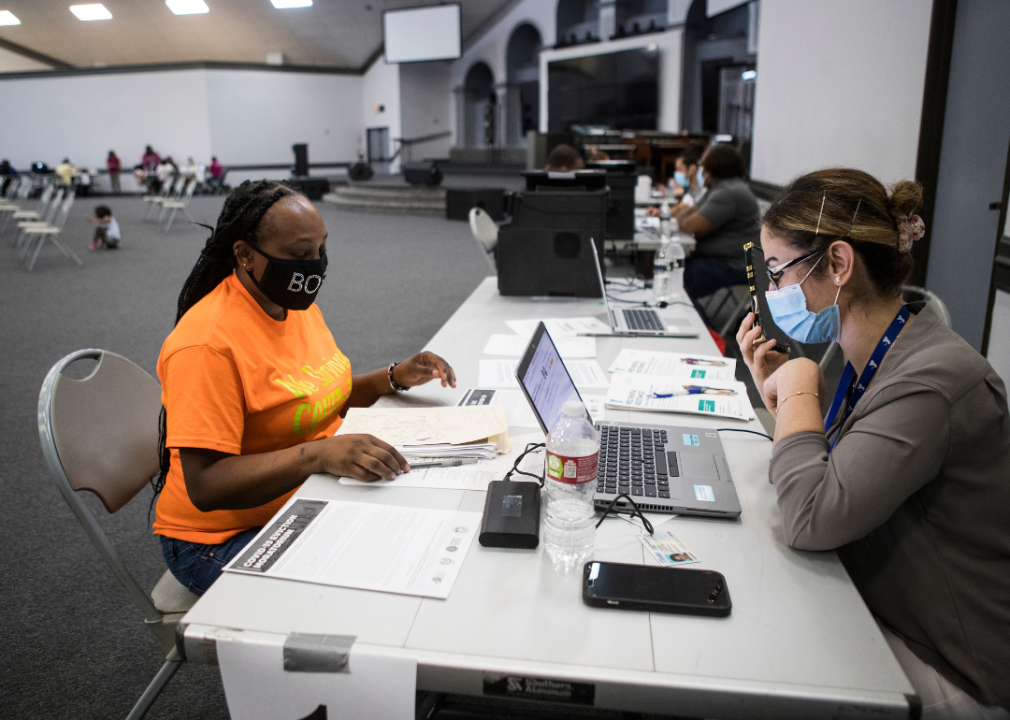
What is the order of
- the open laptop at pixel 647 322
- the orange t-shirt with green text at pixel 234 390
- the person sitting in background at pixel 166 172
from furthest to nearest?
the person sitting in background at pixel 166 172 → the open laptop at pixel 647 322 → the orange t-shirt with green text at pixel 234 390

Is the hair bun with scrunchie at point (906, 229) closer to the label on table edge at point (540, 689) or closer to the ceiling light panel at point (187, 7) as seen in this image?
the label on table edge at point (540, 689)

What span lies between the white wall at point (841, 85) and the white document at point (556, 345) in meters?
2.72

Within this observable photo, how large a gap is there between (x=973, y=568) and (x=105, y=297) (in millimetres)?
6668

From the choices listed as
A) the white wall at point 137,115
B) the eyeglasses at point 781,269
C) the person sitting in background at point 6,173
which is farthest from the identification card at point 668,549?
the person sitting in background at point 6,173

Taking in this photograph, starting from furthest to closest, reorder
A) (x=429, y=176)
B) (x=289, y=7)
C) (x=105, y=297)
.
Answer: (x=289, y=7)
(x=429, y=176)
(x=105, y=297)

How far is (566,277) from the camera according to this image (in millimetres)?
2830

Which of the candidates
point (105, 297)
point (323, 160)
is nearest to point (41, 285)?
point (105, 297)

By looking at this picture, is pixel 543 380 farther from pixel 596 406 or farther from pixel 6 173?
pixel 6 173

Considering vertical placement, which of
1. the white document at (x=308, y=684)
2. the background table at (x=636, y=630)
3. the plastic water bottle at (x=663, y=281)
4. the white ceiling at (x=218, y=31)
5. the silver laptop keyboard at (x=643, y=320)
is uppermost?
the white ceiling at (x=218, y=31)

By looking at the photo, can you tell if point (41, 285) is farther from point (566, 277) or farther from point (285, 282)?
point (285, 282)

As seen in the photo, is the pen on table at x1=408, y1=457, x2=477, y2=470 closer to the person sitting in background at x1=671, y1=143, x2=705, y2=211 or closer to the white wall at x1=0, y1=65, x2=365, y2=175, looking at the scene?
the person sitting in background at x1=671, y1=143, x2=705, y2=211

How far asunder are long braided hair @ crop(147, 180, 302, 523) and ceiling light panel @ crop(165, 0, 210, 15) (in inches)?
640

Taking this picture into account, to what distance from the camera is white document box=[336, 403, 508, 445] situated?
1.38m

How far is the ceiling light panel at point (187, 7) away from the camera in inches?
574
